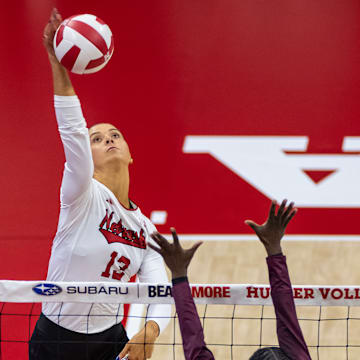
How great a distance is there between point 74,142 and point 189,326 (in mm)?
1504

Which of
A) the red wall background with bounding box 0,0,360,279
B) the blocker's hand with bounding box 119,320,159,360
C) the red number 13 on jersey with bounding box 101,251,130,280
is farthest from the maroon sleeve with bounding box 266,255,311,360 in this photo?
→ the red wall background with bounding box 0,0,360,279

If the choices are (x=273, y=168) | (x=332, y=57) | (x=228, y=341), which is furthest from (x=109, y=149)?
(x=332, y=57)

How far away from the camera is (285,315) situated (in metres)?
3.54

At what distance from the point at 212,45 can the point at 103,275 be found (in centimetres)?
729

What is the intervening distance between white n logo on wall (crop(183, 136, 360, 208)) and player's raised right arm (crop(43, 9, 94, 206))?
5.17 meters

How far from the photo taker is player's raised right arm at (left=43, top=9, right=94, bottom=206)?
437 cm

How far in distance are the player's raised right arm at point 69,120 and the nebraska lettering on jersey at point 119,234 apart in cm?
45

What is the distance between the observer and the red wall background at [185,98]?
9180mm

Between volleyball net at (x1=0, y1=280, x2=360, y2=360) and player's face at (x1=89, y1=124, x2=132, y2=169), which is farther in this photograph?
player's face at (x1=89, y1=124, x2=132, y2=169)

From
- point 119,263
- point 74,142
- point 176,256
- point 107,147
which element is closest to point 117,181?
point 107,147

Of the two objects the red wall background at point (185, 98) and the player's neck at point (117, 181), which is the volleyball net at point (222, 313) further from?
the red wall background at point (185, 98)

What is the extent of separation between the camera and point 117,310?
5.12 metres

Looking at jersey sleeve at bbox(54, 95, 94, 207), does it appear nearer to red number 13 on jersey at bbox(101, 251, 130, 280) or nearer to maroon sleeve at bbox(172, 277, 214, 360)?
red number 13 on jersey at bbox(101, 251, 130, 280)

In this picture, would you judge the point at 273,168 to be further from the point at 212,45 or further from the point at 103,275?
the point at 103,275
